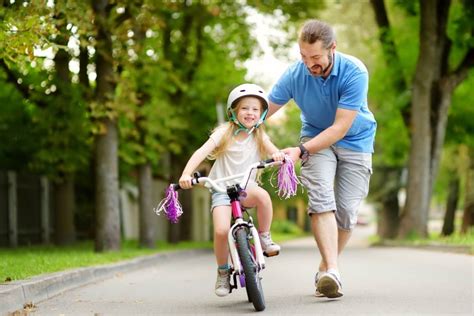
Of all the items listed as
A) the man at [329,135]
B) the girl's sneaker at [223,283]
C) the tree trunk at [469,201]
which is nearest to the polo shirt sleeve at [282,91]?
the man at [329,135]

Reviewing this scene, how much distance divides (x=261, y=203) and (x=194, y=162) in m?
0.63

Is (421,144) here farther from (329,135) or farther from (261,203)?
(261,203)

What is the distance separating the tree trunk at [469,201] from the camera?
33516 mm

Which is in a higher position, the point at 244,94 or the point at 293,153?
the point at 244,94

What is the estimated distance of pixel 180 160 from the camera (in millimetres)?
26812

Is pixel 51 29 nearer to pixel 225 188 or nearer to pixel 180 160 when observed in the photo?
pixel 225 188

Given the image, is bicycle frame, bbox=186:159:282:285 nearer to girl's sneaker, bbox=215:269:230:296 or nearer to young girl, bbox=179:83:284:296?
young girl, bbox=179:83:284:296

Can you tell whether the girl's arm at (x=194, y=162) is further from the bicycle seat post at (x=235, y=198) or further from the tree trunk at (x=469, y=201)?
the tree trunk at (x=469, y=201)

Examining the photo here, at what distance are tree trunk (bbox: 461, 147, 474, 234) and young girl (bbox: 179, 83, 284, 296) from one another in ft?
86.3

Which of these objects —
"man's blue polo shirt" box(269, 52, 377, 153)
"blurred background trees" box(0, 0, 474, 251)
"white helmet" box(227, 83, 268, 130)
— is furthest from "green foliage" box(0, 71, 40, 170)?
"white helmet" box(227, 83, 268, 130)

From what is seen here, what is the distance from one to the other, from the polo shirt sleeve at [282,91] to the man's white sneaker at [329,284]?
152 centimetres

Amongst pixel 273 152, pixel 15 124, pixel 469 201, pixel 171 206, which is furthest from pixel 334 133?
pixel 469 201

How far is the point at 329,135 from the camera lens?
7.03m

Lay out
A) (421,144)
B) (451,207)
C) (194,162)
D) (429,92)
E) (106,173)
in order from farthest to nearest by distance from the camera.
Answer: (451,207), (421,144), (429,92), (106,173), (194,162)
